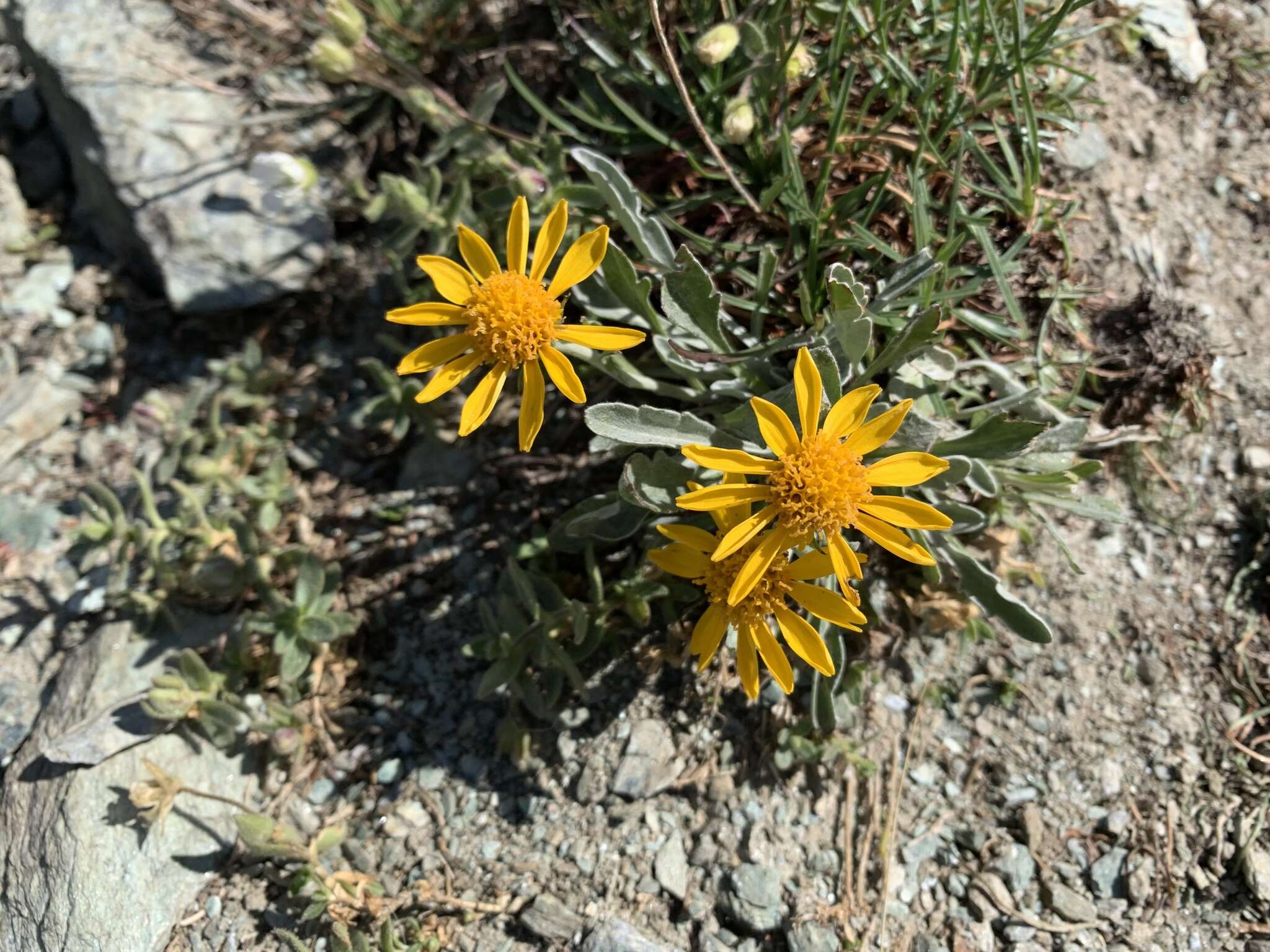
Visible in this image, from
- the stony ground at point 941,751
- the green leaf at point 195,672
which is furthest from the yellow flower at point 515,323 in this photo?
the green leaf at point 195,672

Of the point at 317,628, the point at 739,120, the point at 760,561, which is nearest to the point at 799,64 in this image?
the point at 739,120

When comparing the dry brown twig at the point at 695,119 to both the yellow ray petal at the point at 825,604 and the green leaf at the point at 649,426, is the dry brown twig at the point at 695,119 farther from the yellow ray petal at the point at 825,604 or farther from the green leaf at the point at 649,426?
the yellow ray petal at the point at 825,604

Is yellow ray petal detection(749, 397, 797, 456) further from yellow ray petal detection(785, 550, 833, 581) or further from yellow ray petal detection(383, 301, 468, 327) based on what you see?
yellow ray petal detection(383, 301, 468, 327)

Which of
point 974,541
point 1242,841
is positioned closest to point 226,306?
point 974,541

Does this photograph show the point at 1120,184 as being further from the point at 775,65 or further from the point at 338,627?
the point at 338,627

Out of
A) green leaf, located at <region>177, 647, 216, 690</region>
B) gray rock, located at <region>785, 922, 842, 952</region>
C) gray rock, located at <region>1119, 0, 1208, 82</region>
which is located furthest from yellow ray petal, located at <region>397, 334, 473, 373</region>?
gray rock, located at <region>1119, 0, 1208, 82</region>

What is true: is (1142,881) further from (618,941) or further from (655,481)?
(655,481)
